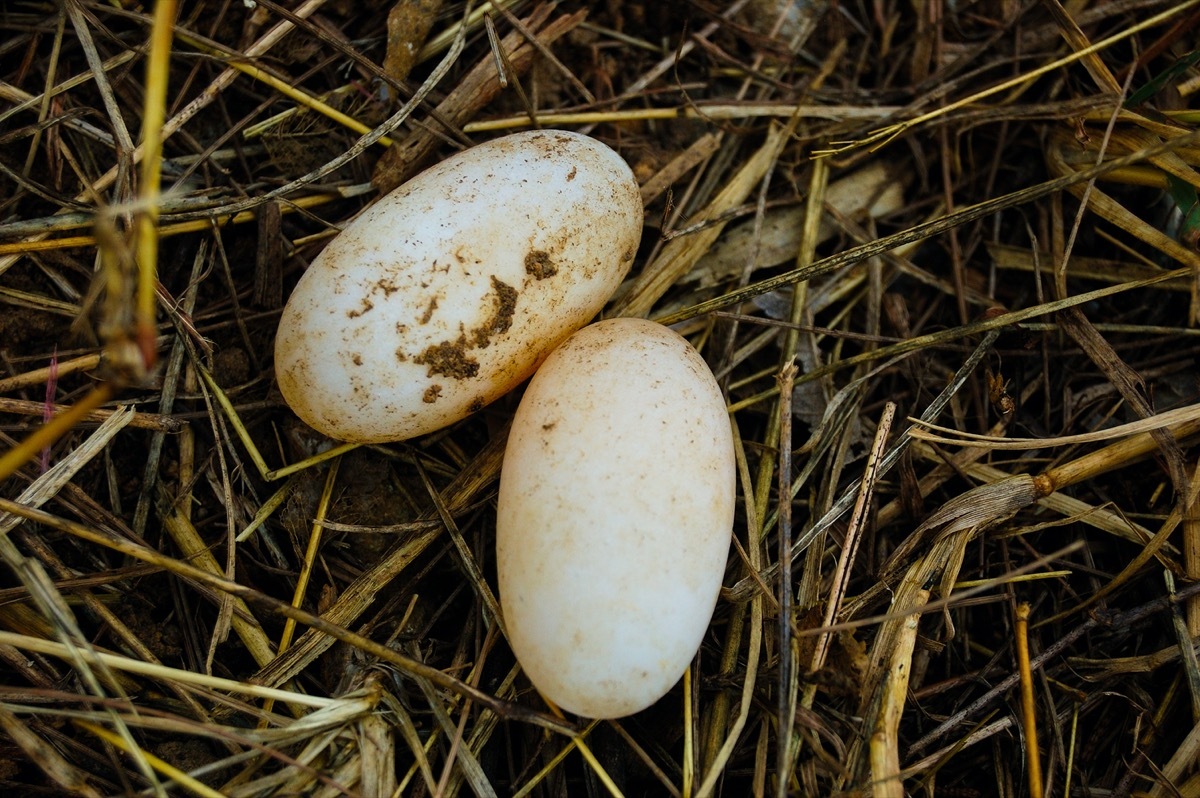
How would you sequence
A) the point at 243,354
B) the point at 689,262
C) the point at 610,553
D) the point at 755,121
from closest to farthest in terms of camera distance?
1. the point at 610,553
2. the point at 243,354
3. the point at 689,262
4. the point at 755,121

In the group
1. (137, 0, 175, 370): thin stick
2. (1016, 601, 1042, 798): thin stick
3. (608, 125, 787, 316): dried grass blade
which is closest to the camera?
(137, 0, 175, 370): thin stick

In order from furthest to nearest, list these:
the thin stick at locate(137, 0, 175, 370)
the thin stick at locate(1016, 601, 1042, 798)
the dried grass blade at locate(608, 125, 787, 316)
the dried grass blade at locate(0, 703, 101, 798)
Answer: the dried grass blade at locate(608, 125, 787, 316)
the thin stick at locate(1016, 601, 1042, 798)
the dried grass blade at locate(0, 703, 101, 798)
the thin stick at locate(137, 0, 175, 370)

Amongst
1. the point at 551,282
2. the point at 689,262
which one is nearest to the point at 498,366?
the point at 551,282

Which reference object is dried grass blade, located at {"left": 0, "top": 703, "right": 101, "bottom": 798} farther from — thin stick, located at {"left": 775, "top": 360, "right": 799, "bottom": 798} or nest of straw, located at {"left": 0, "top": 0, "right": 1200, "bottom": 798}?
thin stick, located at {"left": 775, "top": 360, "right": 799, "bottom": 798}

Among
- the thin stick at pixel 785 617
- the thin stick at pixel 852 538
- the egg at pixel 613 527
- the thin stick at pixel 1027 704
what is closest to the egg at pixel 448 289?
the egg at pixel 613 527

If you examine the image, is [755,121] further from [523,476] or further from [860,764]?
[860,764]

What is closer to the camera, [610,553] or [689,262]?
[610,553]

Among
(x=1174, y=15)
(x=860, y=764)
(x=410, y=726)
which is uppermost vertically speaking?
(x=1174, y=15)

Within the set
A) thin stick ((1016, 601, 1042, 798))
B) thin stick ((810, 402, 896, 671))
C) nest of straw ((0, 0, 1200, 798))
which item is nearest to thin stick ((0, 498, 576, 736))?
nest of straw ((0, 0, 1200, 798))
